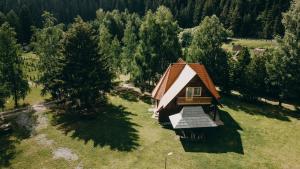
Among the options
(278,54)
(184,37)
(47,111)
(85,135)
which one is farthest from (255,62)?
(184,37)

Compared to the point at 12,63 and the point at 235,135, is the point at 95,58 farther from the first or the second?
the point at 235,135

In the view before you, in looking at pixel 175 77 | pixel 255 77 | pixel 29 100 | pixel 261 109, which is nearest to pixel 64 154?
pixel 175 77

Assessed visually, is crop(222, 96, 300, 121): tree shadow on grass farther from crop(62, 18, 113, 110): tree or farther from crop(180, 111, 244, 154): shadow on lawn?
crop(62, 18, 113, 110): tree

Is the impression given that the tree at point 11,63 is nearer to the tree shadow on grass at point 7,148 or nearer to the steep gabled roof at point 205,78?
the tree shadow on grass at point 7,148

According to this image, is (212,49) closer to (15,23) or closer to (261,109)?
(261,109)

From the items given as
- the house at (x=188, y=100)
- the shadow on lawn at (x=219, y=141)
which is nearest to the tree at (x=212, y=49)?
the house at (x=188, y=100)

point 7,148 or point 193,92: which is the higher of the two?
point 193,92
